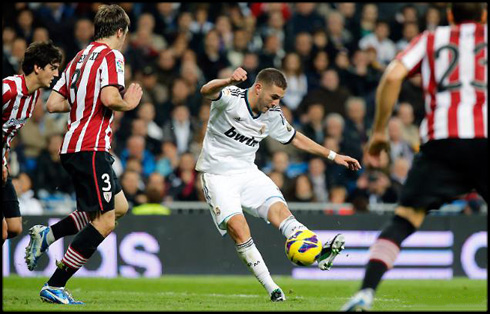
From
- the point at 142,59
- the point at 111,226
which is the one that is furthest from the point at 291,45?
the point at 111,226

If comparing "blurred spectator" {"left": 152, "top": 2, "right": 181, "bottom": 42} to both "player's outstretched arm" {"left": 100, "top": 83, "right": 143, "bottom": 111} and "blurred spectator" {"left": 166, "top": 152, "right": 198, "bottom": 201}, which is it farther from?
"player's outstretched arm" {"left": 100, "top": 83, "right": 143, "bottom": 111}

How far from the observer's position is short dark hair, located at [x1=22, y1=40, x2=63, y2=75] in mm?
8070

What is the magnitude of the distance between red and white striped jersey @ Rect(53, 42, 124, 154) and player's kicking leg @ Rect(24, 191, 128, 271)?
2.45 feet

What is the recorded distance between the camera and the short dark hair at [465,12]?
6031 mm

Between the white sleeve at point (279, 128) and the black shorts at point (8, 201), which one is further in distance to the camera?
the white sleeve at point (279, 128)

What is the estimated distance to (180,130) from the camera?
580 inches

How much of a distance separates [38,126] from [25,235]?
2.36 meters

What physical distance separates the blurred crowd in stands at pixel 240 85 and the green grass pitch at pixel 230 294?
1.97 meters

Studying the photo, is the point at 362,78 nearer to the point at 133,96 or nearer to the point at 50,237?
the point at 50,237

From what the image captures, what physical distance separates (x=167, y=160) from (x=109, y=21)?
665cm

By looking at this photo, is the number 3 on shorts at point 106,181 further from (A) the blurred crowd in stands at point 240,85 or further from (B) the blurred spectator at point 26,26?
(B) the blurred spectator at point 26,26

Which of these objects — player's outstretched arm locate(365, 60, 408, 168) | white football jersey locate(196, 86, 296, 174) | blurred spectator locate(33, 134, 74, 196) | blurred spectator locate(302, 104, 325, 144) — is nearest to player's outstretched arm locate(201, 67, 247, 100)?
white football jersey locate(196, 86, 296, 174)

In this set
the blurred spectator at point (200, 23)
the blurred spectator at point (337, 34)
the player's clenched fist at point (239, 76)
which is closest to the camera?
the player's clenched fist at point (239, 76)

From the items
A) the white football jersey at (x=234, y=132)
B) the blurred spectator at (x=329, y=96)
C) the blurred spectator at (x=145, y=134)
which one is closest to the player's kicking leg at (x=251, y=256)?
the white football jersey at (x=234, y=132)
